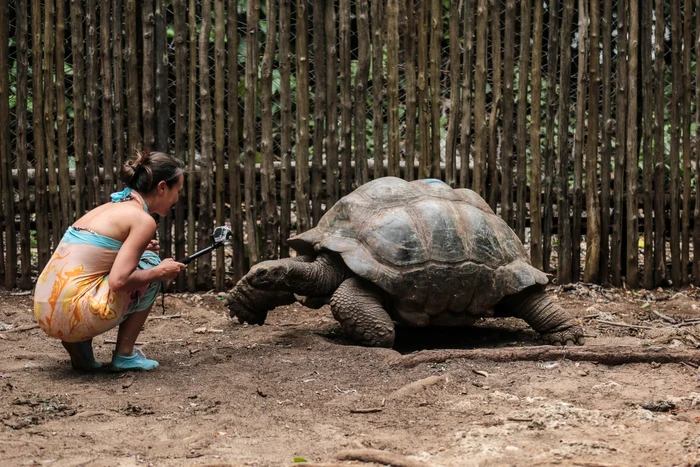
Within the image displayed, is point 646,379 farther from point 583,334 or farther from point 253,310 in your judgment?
point 253,310

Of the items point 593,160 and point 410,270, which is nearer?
point 410,270

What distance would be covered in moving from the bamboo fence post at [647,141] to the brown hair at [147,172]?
13.5ft

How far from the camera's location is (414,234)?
17.6 feet

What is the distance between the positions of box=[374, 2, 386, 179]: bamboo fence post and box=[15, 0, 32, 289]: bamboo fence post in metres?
2.74

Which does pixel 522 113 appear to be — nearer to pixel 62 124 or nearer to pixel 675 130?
pixel 675 130

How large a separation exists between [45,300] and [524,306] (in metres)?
2.96

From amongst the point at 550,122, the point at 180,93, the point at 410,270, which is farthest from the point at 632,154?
the point at 180,93

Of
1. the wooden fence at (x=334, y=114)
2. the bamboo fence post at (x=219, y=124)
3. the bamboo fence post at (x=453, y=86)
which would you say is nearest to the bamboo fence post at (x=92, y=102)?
the wooden fence at (x=334, y=114)

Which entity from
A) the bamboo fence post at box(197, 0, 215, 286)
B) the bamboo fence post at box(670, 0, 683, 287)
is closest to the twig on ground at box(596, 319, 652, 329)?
the bamboo fence post at box(670, 0, 683, 287)

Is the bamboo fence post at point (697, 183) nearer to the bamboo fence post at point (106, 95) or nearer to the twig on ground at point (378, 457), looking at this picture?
the bamboo fence post at point (106, 95)

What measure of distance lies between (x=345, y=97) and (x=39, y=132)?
2439 mm

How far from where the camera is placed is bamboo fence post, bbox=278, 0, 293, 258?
6.92 metres

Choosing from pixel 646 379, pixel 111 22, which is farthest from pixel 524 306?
pixel 111 22

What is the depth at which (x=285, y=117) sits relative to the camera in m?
6.97
